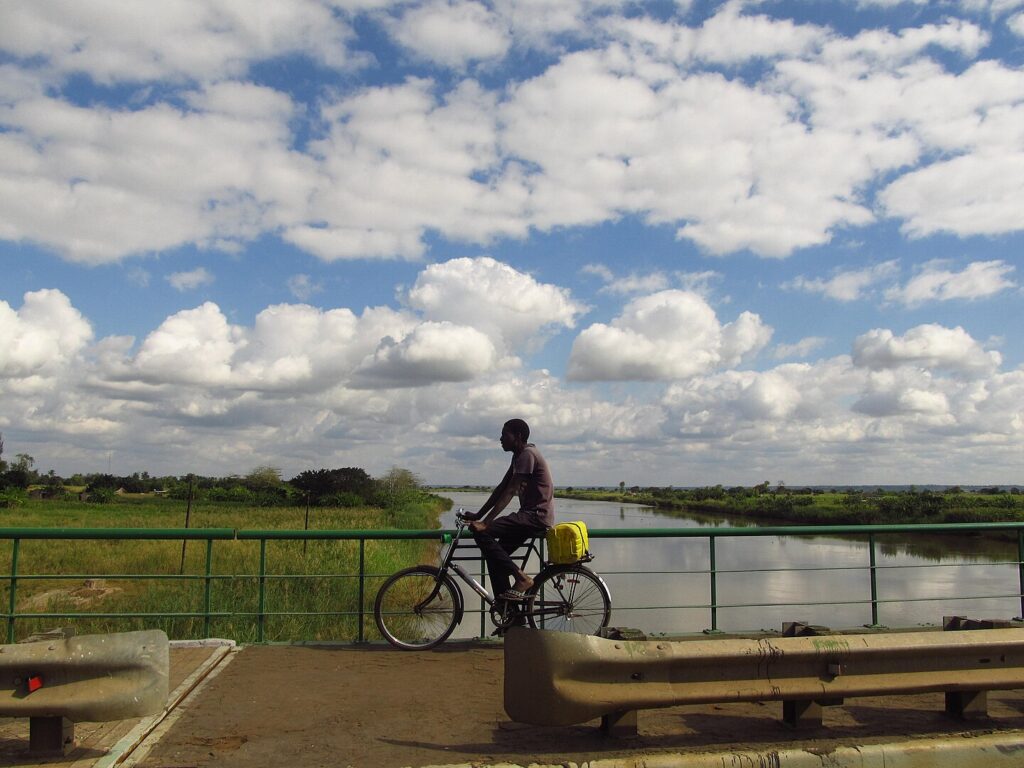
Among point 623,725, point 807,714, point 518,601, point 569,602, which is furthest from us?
point 569,602

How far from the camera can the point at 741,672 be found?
4.29m

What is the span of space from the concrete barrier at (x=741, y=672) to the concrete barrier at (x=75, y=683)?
1803mm

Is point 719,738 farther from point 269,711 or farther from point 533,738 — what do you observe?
point 269,711

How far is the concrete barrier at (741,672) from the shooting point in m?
4.15

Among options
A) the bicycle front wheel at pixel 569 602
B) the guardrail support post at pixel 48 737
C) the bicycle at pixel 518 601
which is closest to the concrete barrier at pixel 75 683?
the guardrail support post at pixel 48 737

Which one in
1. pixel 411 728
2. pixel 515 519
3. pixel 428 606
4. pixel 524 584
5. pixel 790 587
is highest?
pixel 515 519

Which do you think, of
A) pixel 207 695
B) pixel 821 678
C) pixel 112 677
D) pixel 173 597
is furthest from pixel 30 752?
pixel 173 597

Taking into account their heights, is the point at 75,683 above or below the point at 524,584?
below

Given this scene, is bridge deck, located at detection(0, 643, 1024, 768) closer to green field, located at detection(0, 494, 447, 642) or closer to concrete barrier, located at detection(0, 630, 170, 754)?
concrete barrier, located at detection(0, 630, 170, 754)

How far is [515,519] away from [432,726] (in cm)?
223

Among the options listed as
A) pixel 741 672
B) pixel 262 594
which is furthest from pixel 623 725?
pixel 262 594

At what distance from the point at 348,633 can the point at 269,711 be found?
28.4 feet

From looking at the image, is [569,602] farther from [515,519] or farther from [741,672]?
[741,672]

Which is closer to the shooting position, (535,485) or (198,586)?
(535,485)
